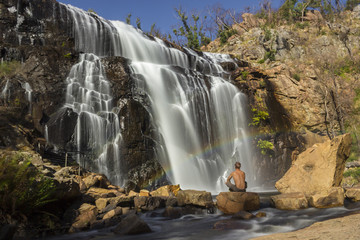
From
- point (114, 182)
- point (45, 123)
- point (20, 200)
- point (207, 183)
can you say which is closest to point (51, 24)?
point (45, 123)

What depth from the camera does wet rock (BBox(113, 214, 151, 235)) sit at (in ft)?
21.8

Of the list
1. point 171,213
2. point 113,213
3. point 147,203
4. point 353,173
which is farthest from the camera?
point 353,173

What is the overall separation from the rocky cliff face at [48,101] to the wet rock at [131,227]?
559 centimetres

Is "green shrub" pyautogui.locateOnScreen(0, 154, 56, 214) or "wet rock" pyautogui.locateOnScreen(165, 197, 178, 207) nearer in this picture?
"green shrub" pyautogui.locateOnScreen(0, 154, 56, 214)

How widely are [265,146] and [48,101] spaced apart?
15376mm

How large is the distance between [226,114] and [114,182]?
35.5 feet

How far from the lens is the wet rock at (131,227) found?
6.65m

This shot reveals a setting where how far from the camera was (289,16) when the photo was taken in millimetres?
45594

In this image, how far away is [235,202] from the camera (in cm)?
863

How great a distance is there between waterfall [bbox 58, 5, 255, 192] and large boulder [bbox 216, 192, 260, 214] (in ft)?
21.2

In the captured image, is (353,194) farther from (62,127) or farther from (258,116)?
(258,116)

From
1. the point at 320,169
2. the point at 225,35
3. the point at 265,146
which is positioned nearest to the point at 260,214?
the point at 320,169

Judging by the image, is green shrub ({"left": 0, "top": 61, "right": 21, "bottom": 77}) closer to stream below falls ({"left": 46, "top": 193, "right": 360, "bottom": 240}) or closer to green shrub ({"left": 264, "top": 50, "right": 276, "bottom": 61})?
stream below falls ({"left": 46, "top": 193, "right": 360, "bottom": 240})

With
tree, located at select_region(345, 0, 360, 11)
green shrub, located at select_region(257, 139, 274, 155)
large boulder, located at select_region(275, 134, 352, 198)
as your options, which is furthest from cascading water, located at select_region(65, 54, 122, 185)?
tree, located at select_region(345, 0, 360, 11)
